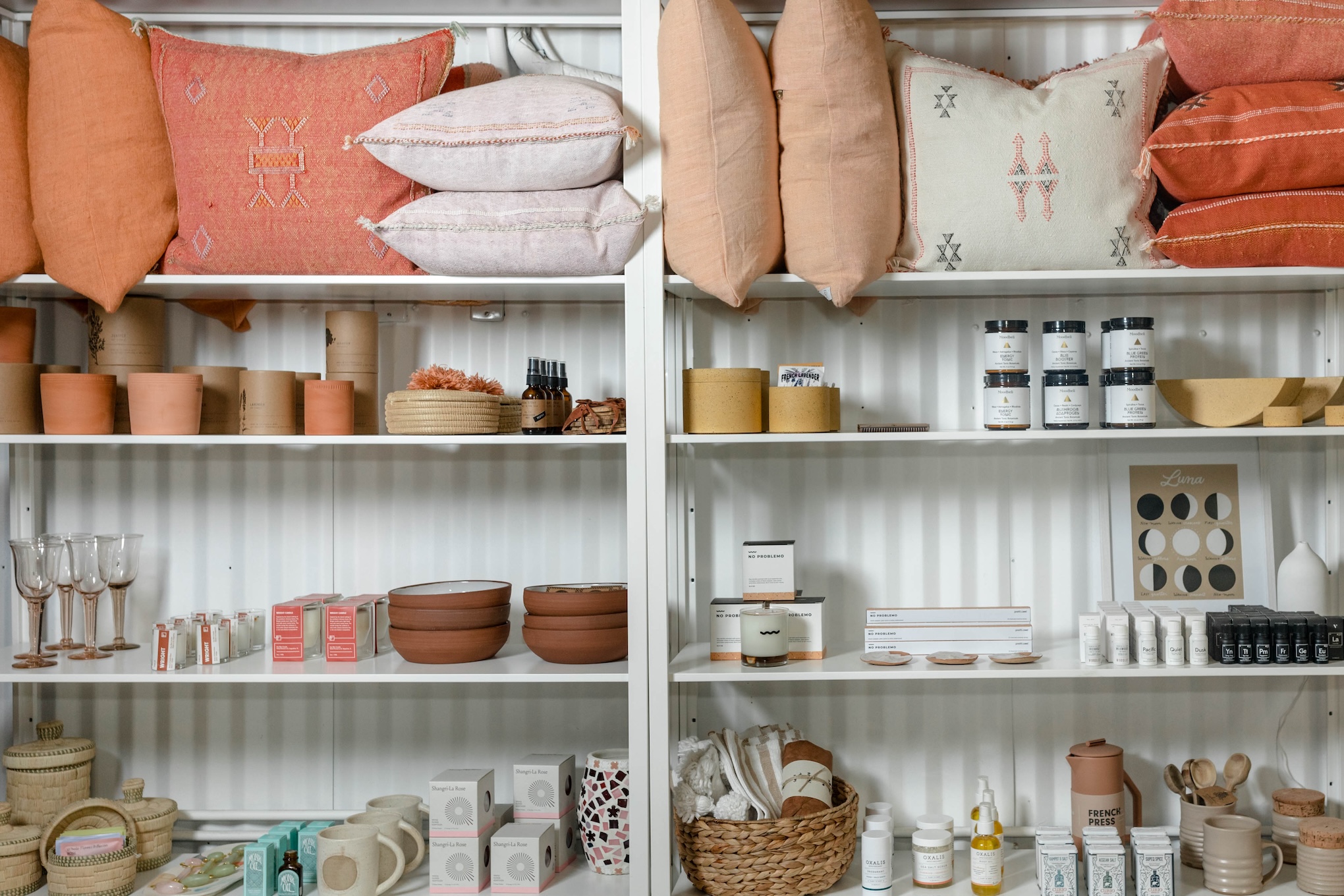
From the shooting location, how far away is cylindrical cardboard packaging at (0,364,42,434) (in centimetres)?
223

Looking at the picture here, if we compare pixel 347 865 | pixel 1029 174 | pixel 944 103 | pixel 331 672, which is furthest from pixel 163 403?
pixel 1029 174

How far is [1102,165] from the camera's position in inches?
84.0

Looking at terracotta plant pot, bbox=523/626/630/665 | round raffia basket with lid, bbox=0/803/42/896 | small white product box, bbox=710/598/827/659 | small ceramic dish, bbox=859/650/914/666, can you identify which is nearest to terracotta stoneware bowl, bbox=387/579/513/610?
terracotta plant pot, bbox=523/626/630/665

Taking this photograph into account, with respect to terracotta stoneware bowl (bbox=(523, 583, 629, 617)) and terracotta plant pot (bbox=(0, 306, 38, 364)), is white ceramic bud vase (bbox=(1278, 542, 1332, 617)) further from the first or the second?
terracotta plant pot (bbox=(0, 306, 38, 364))

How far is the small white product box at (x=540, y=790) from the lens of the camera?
229 cm

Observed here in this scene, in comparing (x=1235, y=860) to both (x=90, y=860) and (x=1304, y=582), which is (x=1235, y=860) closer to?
(x=1304, y=582)

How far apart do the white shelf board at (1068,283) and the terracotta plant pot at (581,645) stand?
72cm

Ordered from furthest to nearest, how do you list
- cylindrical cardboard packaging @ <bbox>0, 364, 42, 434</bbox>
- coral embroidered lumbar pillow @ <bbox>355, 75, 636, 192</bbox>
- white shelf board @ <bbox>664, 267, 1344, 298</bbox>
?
cylindrical cardboard packaging @ <bbox>0, 364, 42, 434</bbox> < white shelf board @ <bbox>664, 267, 1344, 298</bbox> < coral embroidered lumbar pillow @ <bbox>355, 75, 636, 192</bbox>

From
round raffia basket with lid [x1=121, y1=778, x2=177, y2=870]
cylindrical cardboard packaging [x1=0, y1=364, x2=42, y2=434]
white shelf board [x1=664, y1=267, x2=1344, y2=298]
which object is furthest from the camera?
round raffia basket with lid [x1=121, y1=778, x2=177, y2=870]

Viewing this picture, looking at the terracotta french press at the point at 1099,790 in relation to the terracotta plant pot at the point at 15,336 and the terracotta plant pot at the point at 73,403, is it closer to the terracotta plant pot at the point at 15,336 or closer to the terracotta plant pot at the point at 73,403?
the terracotta plant pot at the point at 73,403

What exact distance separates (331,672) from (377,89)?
1.16 metres

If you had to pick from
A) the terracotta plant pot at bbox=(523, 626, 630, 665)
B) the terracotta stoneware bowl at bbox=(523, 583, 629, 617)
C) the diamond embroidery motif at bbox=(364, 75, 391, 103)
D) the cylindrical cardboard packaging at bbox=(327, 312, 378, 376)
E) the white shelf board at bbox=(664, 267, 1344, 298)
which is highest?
the diamond embroidery motif at bbox=(364, 75, 391, 103)

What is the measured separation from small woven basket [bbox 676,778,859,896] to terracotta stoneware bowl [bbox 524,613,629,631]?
0.41m

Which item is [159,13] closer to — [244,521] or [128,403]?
[128,403]
